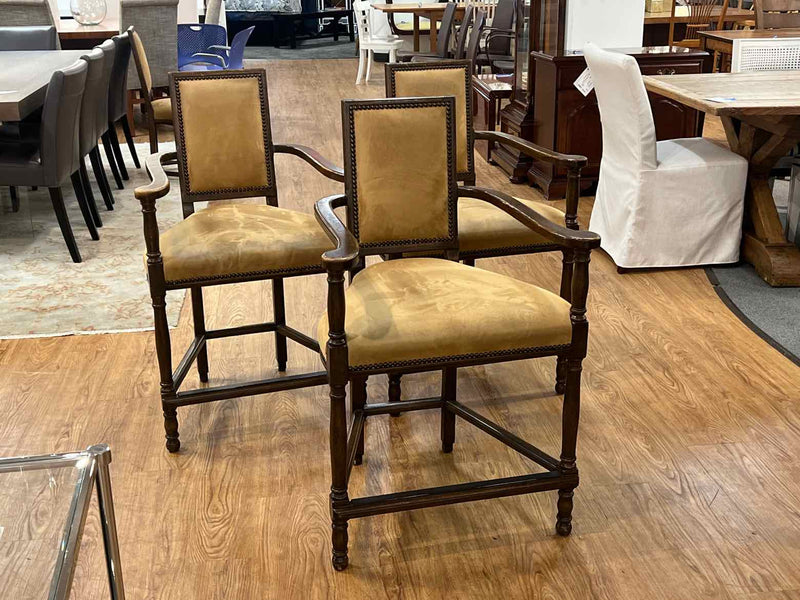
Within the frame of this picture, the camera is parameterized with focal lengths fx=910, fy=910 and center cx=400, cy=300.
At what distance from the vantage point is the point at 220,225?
99.2 inches

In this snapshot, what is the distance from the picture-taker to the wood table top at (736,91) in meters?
3.39

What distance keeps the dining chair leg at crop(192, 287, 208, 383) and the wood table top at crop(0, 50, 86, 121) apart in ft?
5.17

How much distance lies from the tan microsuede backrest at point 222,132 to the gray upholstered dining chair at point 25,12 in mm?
4573

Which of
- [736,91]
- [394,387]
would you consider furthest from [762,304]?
[394,387]

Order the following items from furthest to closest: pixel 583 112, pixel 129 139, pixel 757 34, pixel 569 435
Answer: pixel 757 34 → pixel 129 139 → pixel 583 112 → pixel 569 435

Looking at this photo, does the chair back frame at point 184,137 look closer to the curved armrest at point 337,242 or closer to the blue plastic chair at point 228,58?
the curved armrest at point 337,242

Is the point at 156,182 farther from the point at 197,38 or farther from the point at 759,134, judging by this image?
the point at 197,38

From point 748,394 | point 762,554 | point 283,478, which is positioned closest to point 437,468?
point 283,478

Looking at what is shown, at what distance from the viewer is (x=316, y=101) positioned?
337 inches

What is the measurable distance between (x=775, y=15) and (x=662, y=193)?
14.1 ft

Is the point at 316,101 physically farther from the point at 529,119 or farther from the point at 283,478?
the point at 283,478

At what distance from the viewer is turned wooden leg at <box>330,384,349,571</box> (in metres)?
1.95

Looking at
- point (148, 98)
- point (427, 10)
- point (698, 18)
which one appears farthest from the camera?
point (427, 10)

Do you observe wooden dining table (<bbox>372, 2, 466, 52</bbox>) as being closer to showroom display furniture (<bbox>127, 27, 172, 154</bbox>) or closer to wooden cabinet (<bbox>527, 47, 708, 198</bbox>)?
wooden cabinet (<bbox>527, 47, 708, 198</bbox>)
